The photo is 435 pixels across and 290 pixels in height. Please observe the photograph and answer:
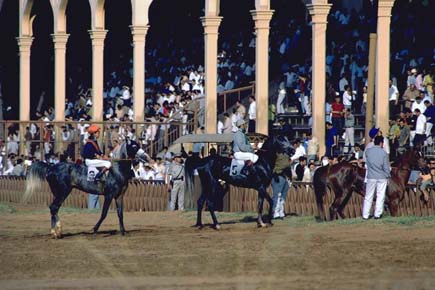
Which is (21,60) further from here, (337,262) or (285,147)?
(337,262)

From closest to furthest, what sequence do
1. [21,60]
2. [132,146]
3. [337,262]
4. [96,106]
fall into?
[337,262], [132,146], [96,106], [21,60]

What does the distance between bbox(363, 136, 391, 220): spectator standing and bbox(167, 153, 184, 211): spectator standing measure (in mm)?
7087

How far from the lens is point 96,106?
46.0 meters

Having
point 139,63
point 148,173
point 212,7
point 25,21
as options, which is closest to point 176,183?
point 148,173

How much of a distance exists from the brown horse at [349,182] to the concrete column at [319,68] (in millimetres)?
6532

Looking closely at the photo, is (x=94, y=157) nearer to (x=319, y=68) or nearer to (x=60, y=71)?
(x=319, y=68)

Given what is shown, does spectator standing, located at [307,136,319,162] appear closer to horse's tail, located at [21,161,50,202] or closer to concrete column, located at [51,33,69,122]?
horse's tail, located at [21,161,50,202]

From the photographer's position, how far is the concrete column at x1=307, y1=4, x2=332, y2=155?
36.2m

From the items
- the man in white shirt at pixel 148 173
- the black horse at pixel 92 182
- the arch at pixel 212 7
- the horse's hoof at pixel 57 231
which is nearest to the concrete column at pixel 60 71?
the arch at pixel 212 7

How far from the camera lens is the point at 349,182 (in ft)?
96.9

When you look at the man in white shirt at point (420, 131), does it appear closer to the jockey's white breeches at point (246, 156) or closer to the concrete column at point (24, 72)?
the jockey's white breeches at point (246, 156)

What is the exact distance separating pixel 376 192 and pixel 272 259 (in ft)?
20.8

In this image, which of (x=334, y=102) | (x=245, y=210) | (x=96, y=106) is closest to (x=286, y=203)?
(x=245, y=210)

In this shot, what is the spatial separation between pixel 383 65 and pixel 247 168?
682cm
